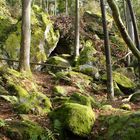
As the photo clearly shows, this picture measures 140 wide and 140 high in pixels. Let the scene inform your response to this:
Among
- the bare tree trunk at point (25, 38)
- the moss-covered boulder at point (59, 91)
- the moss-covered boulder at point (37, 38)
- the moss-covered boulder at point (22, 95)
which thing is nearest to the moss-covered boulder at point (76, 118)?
the moss-covered boulder at point (22, 95)

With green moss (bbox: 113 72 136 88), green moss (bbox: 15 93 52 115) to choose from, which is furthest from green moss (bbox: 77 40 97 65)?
green moss (bbox: 15 93 52 115)

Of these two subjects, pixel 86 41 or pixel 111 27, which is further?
pixel 111 27

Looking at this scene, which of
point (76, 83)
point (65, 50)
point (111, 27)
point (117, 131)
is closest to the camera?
point (117, 131)

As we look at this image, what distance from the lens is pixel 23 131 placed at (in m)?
6.45

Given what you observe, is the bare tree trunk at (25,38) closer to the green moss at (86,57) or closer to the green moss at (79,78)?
the green moss at (79,78)

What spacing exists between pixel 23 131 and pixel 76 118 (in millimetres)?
1278

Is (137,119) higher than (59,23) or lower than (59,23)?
lower

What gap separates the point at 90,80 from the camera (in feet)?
59.0

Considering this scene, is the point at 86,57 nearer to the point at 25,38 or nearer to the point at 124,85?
the point at 124,85

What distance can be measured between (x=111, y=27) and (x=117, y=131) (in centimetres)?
2215

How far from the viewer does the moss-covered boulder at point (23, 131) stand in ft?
20.7

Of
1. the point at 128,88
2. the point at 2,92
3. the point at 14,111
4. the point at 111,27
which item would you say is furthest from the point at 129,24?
the point at 14,111

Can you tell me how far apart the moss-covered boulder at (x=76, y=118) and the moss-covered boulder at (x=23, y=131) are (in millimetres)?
555

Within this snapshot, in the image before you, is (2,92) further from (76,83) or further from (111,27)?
(111,27)
